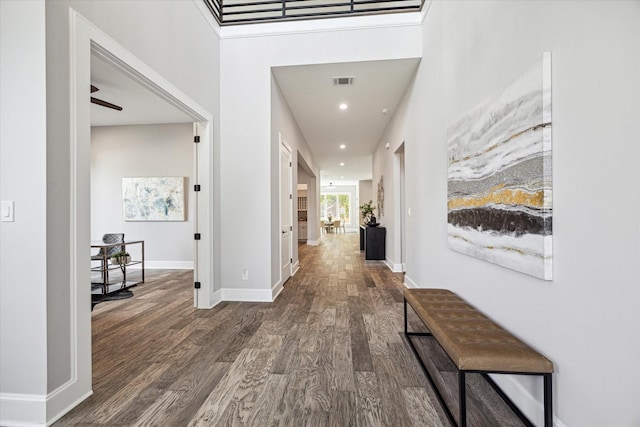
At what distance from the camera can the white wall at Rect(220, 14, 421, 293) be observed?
361 centimetres

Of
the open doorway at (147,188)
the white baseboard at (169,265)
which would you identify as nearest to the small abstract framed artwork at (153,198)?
the open doorway at (147,188)

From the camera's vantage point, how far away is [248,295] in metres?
3.73

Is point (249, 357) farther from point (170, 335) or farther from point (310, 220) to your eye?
point (310, 220)

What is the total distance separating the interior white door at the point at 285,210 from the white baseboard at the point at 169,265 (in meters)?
2.31

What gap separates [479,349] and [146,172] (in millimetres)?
6524

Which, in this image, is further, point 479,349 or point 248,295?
point 248,295

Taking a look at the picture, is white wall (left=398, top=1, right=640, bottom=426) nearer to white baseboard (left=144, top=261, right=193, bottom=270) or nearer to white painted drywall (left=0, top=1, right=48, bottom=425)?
white painted drywall (left=0, top=1, right=48, bottom=425)

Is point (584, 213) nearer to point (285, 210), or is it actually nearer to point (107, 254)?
point (285, 210)

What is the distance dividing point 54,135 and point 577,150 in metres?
2.56

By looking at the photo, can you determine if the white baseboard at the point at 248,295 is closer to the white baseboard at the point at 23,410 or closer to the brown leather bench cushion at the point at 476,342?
the brown leather bench cushion at the point at 476,342

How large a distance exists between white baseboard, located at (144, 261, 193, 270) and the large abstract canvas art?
527 centimetres

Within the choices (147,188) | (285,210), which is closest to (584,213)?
(285,210)

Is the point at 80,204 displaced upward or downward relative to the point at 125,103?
downward

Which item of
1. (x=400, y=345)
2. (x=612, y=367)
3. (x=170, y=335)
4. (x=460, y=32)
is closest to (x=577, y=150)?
(x=612, y=367)
